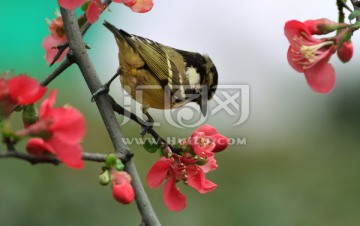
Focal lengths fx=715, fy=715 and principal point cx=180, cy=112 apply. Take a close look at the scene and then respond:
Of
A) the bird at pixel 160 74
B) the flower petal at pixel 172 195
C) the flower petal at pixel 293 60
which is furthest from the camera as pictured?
the bird at pixel 160 74

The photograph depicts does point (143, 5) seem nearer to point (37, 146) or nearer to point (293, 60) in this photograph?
point (293, 60)

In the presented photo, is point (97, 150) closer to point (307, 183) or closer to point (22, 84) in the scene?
point (307, 183)

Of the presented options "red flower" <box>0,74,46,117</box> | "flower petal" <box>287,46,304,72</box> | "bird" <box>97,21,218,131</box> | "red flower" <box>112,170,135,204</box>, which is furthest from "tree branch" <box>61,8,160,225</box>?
"bird" <box>97,21,218,131</box>

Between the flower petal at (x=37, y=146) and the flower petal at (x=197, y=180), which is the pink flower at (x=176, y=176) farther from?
the flower petal at (x=37, y=146)

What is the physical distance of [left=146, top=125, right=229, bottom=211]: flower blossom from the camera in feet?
4.72

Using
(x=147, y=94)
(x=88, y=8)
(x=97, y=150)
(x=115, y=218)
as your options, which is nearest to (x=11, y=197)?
(x=115, y=218)

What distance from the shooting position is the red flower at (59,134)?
973 millimetres

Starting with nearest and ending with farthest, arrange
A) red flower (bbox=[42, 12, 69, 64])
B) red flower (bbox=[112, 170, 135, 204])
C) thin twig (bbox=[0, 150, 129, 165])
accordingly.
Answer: thin twig (bbox=[0, 150, 129, 165])
red flower (bbox=[112, 170, 135, 204])
red flower (bbox=[42, 12, 69, 64])

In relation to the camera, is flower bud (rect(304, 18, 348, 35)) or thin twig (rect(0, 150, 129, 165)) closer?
thin twig (rect(0, 150, 129, 165))

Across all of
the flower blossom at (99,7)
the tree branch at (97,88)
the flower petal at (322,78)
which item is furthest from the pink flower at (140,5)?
the flower petal at (322,78)

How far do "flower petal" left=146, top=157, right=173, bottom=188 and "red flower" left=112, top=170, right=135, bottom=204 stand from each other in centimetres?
29

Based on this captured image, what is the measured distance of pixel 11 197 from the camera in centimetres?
376

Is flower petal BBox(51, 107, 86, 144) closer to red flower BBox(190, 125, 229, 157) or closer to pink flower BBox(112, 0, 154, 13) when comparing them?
red flower BBox(190, 125, 229, 157)

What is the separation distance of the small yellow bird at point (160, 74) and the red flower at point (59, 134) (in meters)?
1.07
